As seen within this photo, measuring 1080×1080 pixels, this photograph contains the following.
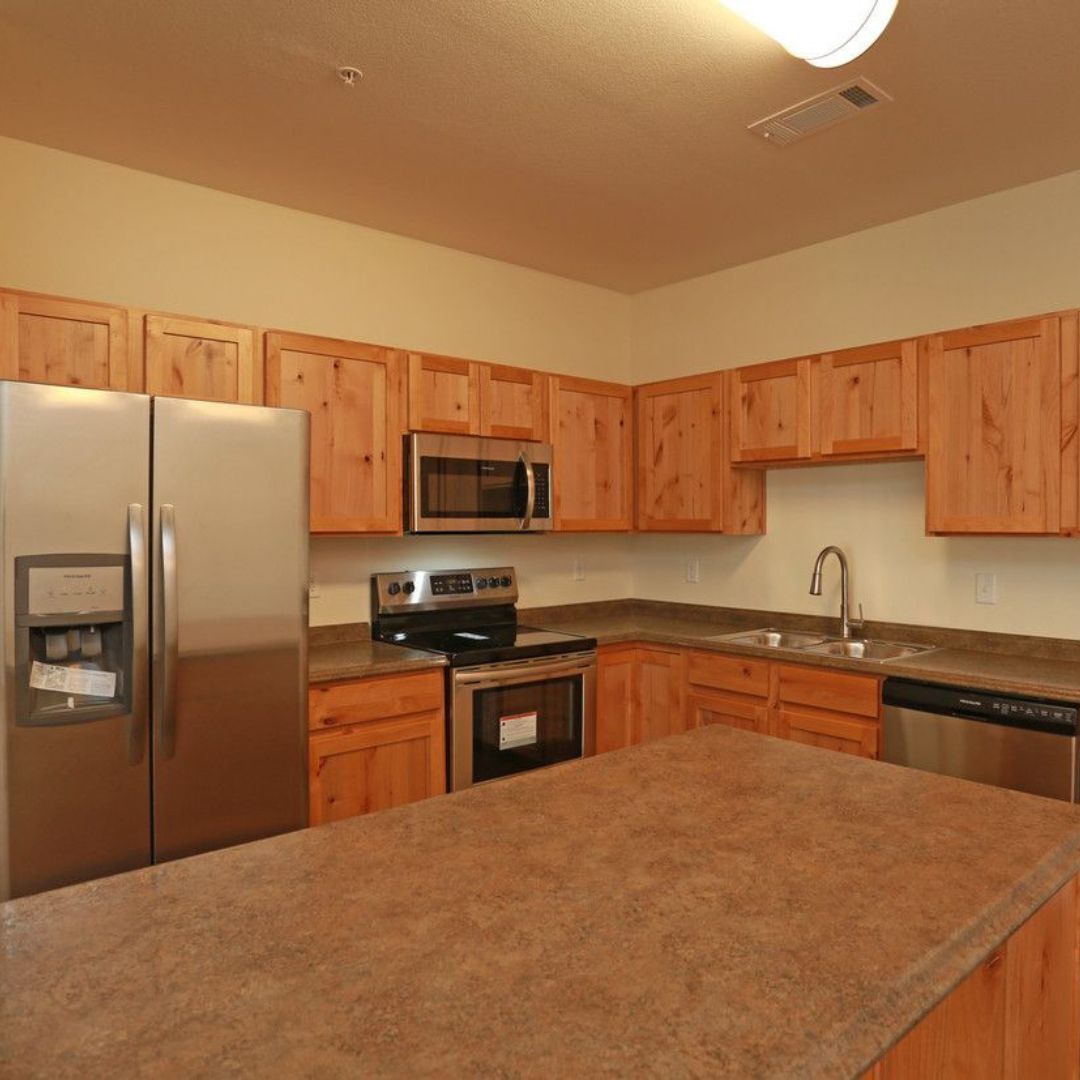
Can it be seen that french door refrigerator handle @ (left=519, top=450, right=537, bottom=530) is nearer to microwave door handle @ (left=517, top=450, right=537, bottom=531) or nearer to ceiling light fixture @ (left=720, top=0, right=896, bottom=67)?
microwave door handle @ (left=517, top=450, right=537, bottom=531)

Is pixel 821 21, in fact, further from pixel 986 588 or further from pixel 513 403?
pixel 986 588

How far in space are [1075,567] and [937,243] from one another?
137 cm

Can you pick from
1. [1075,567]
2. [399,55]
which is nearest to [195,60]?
[399,55]

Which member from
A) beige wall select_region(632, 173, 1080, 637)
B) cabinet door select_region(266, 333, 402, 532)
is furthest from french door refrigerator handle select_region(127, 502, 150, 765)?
beige wall select_region(632, 173, 1080, 637)

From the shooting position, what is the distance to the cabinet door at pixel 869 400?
3154 millimetres

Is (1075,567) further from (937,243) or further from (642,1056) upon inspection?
(642,1056)

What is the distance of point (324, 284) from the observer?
3.46 metres

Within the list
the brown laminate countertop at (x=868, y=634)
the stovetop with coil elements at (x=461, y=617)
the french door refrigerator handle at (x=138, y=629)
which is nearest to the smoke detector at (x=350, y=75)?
the french door refrigerator handle at (x=138, y=629)

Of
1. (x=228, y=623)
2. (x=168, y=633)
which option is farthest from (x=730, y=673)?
(x=168, y=633)

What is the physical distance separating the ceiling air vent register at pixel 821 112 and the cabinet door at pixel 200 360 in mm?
1852

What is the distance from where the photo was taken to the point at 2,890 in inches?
81.4

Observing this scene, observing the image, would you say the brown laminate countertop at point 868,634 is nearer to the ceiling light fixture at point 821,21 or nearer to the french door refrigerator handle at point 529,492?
the french door refrigerator handle at point 529,492

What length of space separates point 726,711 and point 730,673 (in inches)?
6.3

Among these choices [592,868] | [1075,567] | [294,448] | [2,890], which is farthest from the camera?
[1075,567]
